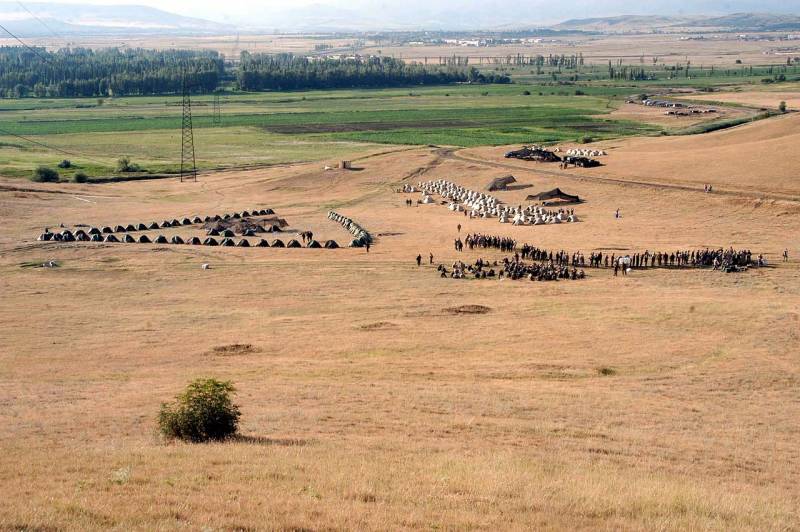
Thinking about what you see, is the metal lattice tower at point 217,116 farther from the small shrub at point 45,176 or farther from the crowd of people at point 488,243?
the crowd of people at point 488,243

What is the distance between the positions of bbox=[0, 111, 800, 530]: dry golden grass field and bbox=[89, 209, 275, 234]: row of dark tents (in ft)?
11.6

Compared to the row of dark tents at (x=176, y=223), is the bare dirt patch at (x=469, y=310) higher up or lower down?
lower down

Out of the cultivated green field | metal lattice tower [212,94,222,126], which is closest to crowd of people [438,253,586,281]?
the cultivated green field

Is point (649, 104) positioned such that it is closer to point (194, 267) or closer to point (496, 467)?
point (194, 267)

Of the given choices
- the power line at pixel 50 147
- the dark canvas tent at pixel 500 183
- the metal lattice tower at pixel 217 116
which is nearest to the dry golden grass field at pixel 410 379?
the dark canvas tent at pixel 500 183

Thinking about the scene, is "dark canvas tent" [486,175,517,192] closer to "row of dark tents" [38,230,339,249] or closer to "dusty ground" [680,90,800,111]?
"row of dark tents" [38,230,339,249]

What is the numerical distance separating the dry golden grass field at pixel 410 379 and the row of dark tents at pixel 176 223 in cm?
354

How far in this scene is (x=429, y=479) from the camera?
1956cm

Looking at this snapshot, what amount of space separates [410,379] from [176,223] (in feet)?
152

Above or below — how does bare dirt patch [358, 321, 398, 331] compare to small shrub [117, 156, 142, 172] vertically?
below

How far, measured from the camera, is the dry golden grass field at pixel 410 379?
1788 cm

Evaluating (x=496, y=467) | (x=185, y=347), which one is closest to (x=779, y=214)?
(x=185, y=347)

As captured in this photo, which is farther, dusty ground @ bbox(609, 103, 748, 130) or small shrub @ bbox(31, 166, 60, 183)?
dusty ground @ bbox(609, 103, 748, 130)

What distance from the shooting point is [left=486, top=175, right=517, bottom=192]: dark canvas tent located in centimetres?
9105
